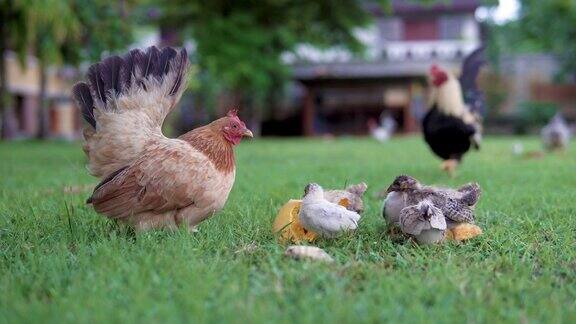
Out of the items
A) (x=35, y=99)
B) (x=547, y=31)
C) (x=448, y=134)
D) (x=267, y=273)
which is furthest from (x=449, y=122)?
(x=35, y=99)

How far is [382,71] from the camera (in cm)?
2089

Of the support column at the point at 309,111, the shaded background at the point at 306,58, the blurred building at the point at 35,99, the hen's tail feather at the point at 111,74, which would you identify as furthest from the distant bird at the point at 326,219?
the blurred building at the point at 35,99

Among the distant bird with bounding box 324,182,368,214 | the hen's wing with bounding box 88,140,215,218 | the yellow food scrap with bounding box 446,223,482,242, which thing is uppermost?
the hen's wing with bounding box 88,140,215,218

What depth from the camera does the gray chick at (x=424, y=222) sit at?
Answer: 2559 mm

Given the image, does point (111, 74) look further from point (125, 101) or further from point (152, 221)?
→ point (152, 221)

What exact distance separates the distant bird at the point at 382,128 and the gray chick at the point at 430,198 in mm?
11734

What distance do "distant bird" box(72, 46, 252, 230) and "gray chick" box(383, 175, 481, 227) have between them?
0.76m

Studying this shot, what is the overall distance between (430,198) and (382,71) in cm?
1857

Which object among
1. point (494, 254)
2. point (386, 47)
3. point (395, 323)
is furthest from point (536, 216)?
point (386, 47)

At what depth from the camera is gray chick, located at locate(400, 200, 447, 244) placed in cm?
256

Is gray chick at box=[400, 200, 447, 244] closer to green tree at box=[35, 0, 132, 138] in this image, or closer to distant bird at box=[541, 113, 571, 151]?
distant bird at box=[541, 113, 571, 151]

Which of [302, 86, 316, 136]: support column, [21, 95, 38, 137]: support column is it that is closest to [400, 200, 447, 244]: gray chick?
[302, 86, 316, 136]: support column

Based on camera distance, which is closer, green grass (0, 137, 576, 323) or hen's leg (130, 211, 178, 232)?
green grass (0, 137, 576, 323)

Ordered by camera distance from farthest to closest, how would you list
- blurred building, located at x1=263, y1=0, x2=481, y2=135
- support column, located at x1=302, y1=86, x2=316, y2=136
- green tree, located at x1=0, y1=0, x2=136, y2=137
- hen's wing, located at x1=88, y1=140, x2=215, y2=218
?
support column, located at x1=302, y1=86, x2=316, y2=136 < blurred building, located at x1=263, y1=0, x2=481, y2=135 < green tree, located at x1=0, y1=0, x2=136, y2=137 < hen's wing, located at x1=88, y1=140, x2=215, y2=218
